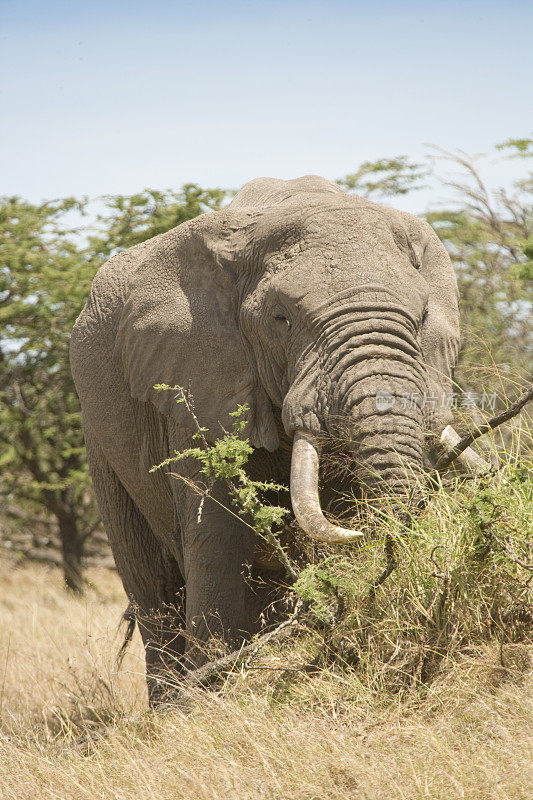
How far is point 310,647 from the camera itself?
14.1ft

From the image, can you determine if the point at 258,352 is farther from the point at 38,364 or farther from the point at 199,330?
the point at 38,364

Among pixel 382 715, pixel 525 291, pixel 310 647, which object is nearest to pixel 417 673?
pixel 382 715

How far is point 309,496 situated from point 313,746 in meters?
1.04

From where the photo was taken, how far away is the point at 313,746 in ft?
11.8

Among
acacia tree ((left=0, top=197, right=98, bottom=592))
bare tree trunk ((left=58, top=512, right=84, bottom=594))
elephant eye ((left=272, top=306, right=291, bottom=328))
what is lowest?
bare tree trunk ((left=58, top=512, right=84, bottom=594))

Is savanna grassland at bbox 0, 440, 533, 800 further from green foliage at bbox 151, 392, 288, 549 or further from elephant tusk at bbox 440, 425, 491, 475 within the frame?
green foliage at bbox 151, 392, 288, 549

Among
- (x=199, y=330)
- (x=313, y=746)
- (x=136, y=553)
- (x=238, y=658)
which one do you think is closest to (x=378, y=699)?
(x=313, y=746)

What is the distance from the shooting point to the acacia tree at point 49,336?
35.8 ft

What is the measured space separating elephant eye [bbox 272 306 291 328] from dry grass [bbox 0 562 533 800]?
155 centimetres

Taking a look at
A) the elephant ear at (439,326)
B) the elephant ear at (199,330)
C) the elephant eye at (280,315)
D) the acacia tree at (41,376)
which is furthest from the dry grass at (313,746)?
the acacia tree at (41,376)

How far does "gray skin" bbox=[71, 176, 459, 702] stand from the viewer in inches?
173

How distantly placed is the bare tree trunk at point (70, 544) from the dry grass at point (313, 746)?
693 cm

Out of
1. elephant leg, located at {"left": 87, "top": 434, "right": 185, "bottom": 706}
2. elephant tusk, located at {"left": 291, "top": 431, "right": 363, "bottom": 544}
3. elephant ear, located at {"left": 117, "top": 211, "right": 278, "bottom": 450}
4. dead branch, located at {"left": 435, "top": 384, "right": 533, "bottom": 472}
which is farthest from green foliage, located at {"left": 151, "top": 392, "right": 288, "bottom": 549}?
elephant leg, located at {"left": 87, "top": 434, "right": 185, "bottom": 706}

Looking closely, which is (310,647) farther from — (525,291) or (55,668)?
(525,291)
